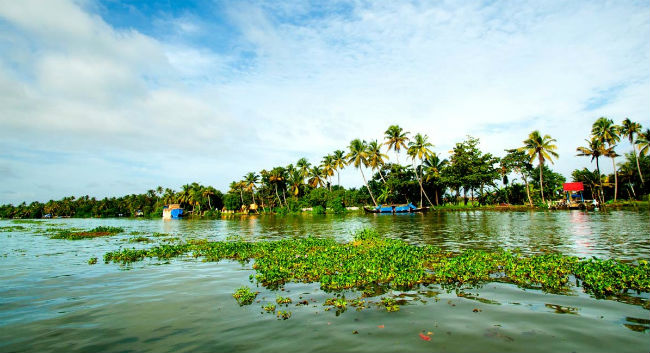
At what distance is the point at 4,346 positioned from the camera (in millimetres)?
6496

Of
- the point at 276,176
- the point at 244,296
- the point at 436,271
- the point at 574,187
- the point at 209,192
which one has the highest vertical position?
the point at 276,176

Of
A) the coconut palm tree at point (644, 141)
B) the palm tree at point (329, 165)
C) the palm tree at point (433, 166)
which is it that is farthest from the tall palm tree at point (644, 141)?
the palm tree at point (329, 165)

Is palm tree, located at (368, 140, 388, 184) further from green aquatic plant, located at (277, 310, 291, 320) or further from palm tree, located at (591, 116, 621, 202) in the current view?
green aquatic plant, located at (277, 310, 291, 320)

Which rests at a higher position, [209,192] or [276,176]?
[276,176]

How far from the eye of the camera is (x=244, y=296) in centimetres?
926

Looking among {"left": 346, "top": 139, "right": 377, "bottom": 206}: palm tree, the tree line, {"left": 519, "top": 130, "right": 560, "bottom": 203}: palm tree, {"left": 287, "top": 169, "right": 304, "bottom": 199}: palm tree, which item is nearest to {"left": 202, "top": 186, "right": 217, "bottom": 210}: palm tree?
the tree line

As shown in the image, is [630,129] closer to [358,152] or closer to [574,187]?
[574,187]

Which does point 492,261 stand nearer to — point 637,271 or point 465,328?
point 637,271

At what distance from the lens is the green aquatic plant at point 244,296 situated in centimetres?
902

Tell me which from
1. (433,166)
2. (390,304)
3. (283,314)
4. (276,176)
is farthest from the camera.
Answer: (276,176)

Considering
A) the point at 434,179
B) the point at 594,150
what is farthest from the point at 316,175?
the point at 594,150

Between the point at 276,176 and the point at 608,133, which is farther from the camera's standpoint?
the point at 276,176

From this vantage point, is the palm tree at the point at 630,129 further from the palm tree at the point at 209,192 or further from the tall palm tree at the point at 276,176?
the palm tree at the point at 209,192

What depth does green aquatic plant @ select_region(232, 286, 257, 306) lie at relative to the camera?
902cm
